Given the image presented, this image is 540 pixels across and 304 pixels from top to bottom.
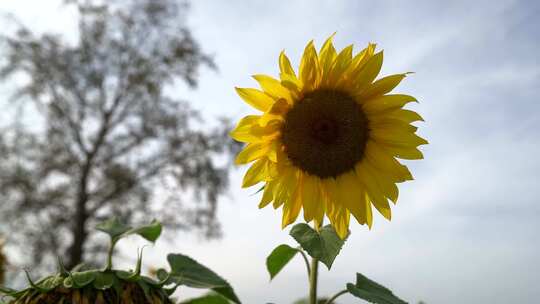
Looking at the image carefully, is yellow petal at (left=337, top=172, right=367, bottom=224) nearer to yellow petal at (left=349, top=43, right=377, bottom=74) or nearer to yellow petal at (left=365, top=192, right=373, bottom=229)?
yellow petal at (left=365, top=192, right=373, bottom=229)

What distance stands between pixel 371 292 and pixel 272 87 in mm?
429

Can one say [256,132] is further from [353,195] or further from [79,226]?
[79,226]

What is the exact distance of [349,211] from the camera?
1120 millimetres

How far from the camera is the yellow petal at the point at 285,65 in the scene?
42.1 inches

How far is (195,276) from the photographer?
1.01 meters

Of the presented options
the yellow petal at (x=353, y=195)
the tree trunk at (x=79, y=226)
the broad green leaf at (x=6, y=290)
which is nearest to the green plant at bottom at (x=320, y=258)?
the yellow petal at (x=353, y=195)

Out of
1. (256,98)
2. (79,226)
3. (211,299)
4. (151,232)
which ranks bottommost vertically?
(211,299)

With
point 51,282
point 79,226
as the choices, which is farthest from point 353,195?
point 79,226

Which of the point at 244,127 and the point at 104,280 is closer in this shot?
the point at 104,280

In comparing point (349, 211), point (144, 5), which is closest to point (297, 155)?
point (349, 211)

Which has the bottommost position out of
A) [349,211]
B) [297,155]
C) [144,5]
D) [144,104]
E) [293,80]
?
[349,211]

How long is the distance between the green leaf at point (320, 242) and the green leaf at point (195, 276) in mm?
170

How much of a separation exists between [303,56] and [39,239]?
10412mm

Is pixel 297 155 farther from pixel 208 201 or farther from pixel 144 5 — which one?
pixel 144 5
